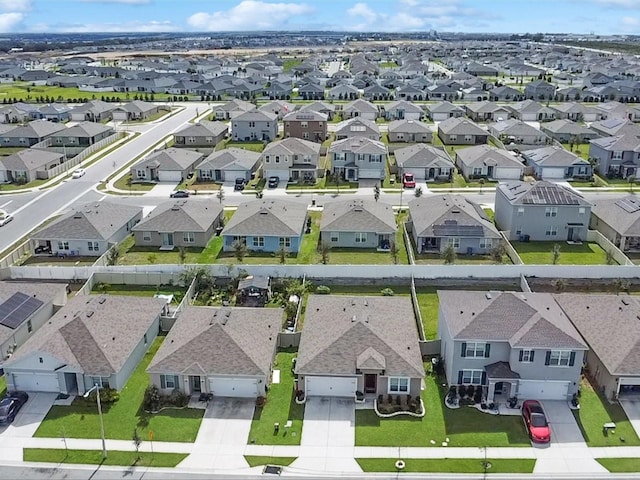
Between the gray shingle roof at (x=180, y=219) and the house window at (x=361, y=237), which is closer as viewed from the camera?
the house window at (x=361, y=237)

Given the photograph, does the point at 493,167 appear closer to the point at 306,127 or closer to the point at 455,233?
the point at 455,233

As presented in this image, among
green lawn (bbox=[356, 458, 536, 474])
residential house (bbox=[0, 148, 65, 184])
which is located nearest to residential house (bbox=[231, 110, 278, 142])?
residential house (bbox=[0, 148, 65, 184])

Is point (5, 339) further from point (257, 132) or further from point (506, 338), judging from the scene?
point (257, 132)

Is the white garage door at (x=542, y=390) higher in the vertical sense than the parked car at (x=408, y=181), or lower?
lower

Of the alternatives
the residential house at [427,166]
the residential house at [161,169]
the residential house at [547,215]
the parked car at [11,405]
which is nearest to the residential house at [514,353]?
the residential house at [547,215]

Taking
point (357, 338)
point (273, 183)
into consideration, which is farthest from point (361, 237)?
point (273, 183)

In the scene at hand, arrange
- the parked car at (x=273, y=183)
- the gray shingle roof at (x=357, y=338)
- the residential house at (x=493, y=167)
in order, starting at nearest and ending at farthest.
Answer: the gray shingle roof at (x=357, y=338), the parked car at (x=273, y=183), the residential house at (x=493, y=167)

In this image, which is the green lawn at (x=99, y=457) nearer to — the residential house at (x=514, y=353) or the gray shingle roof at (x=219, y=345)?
the gray shingle roof at (x=219, y=345)
